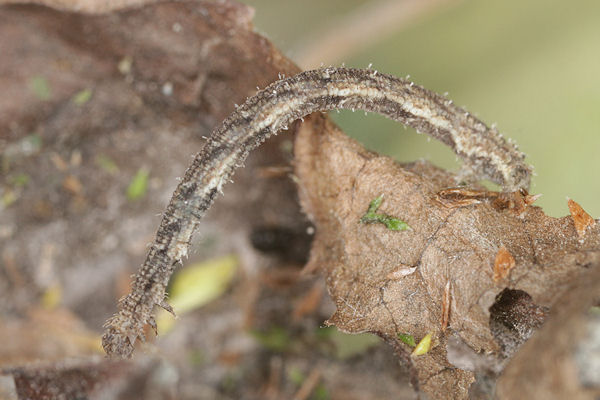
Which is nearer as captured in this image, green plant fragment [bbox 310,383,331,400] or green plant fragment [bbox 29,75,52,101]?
green plant fragment [bbox 29,75,52,101]

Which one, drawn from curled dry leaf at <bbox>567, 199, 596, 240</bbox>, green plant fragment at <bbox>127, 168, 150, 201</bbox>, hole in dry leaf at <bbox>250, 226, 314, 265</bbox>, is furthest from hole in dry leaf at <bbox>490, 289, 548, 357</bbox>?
green plant fragment at <bbox>127, 168, 150, 201</bbox>

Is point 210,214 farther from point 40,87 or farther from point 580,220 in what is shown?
point 580,220

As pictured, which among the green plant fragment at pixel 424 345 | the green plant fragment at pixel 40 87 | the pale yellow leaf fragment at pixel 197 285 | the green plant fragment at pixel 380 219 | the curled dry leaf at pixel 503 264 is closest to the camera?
the curled dry leaf at pixel 503 264

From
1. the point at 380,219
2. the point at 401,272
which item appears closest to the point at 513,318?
the point at 401,272

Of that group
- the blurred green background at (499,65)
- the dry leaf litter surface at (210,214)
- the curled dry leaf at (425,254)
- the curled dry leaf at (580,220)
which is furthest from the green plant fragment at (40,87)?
the curled dry leaf at (580,220)

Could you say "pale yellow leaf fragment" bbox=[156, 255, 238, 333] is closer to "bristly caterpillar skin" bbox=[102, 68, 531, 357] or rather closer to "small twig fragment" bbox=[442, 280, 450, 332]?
"bristly caterpillar skin" bbox=[102, 68, 531, 357]

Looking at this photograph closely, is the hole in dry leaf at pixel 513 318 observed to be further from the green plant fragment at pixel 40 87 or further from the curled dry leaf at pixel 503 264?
the green plant fragment at pixel 40 87

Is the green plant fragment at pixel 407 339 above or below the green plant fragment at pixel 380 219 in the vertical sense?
below
